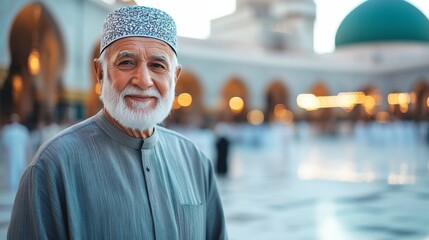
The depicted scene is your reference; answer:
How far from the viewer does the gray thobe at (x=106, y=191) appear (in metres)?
1.01

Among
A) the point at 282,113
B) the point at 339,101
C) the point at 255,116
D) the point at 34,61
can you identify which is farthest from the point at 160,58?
the point at 339,101

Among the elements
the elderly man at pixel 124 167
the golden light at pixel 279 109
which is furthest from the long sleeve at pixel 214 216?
the golden light at pixel 279 109

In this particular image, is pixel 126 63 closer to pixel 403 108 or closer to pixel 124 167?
pixel 124 167

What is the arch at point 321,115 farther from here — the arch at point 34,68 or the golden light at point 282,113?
the arch at point 34,68

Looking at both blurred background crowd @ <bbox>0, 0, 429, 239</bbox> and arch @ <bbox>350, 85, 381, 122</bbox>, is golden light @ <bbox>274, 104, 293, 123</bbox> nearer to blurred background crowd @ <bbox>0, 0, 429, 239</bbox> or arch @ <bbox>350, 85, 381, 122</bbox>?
blurred background crowd @ <bbox>0, 0, 429, 239</bbox>

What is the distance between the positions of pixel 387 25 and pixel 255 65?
456 inches

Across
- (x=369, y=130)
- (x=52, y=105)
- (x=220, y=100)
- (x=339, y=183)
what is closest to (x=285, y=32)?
(x=220, y=100)

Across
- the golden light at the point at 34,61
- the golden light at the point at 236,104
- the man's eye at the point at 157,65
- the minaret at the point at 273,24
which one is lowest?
the man's eye at the point at 157,65

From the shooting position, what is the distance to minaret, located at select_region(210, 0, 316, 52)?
25422 millimetres

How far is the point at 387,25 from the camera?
9.95m

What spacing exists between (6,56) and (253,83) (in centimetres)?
1494

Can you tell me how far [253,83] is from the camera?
21.2m

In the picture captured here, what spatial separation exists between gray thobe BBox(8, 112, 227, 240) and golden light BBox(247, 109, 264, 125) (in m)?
19.5

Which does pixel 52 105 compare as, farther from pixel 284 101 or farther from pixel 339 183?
pixel 284 101
